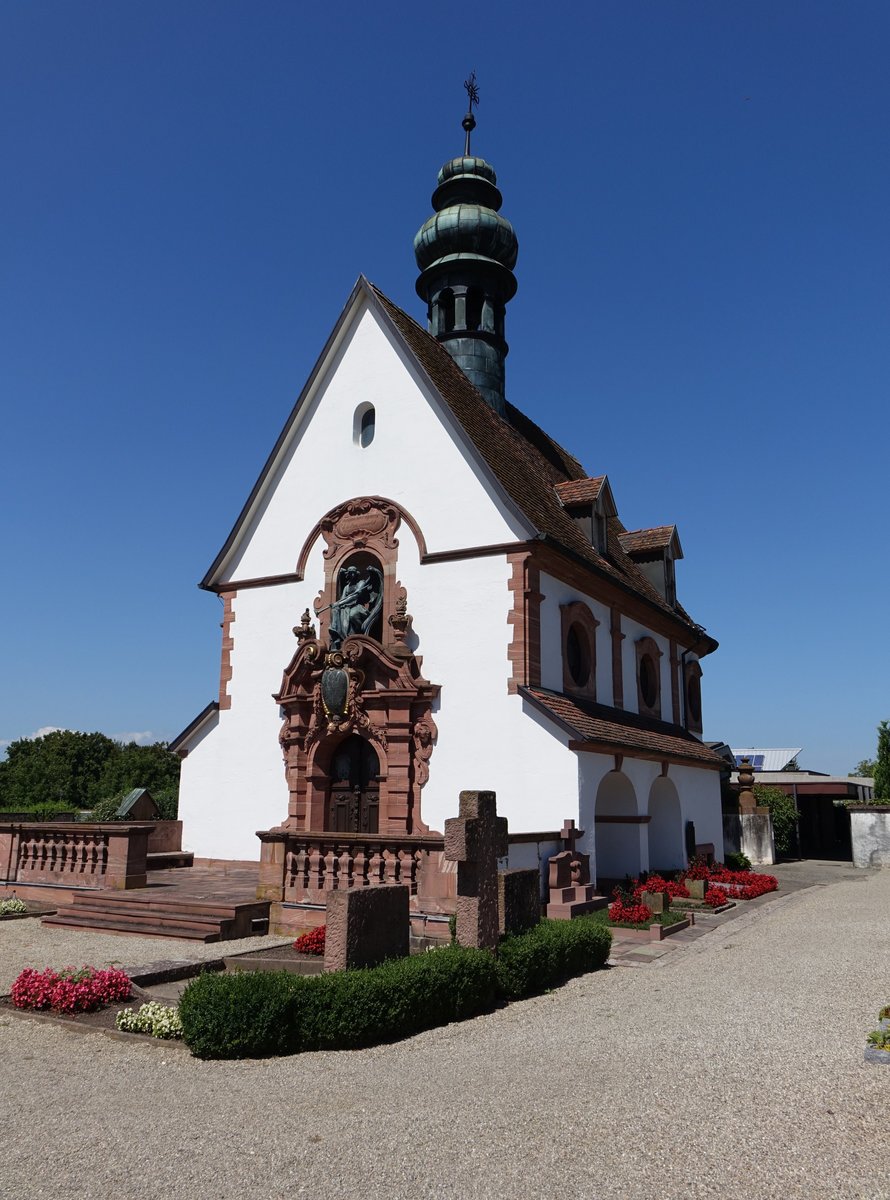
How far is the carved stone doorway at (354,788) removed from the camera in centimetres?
1944

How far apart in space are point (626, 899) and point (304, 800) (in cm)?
709

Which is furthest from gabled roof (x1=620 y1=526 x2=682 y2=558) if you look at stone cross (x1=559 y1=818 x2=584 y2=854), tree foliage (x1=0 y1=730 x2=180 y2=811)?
tree foliage (x1=0 y1=730 x2=180 y2=811)

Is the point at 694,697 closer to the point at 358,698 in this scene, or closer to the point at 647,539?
the point at 647,539

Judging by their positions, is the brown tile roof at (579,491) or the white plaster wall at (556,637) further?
the brown tile roof at (579,491)

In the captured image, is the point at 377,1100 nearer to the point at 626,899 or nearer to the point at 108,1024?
the point at 108,1024

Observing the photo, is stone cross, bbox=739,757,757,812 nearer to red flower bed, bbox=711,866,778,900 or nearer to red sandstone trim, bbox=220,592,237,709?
red flower bed, bbox=711,866,778,900

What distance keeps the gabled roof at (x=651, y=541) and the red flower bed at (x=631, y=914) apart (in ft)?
49.0

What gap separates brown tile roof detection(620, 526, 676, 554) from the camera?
94.5 ft

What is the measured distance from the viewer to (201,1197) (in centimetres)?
507

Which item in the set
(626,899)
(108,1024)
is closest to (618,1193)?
(108,1024)

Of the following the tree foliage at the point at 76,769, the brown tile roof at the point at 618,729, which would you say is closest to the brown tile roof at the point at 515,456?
the brown tile roof at the point at 618,729

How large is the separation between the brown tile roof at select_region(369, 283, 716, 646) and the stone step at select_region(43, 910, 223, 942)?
9641mm

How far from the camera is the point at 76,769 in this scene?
58062 millimetres

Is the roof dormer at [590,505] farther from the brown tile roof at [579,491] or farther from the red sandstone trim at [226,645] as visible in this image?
the red sandstone trim at [226,645]
